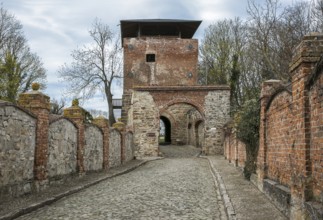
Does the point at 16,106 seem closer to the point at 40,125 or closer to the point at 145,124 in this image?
the point at 40,125

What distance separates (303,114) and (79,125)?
8.75 metres

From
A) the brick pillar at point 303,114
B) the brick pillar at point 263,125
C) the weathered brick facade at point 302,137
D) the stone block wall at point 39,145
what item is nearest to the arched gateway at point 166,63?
the stone block wall at point 39,145

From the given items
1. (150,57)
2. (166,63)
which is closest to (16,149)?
(166,63)

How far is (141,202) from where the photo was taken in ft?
29.3

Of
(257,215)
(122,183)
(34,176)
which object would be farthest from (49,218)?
(122,183)

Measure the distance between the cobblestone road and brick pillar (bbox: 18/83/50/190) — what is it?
3.20ft

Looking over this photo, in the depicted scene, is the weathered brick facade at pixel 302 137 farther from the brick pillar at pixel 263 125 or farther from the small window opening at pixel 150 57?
the small window opening at pixel 150 57

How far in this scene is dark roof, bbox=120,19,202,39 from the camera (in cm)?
3631

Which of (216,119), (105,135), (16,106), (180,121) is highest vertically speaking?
(180,121)

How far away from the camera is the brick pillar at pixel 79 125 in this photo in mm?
12891

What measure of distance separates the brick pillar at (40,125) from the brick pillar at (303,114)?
6267mm

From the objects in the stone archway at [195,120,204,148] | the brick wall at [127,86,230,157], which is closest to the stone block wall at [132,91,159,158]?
the brick wall at [127,86,230,157]

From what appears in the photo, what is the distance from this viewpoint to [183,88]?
26.5 meters

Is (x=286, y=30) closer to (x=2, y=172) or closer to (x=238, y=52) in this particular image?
(x=238, y=52)
